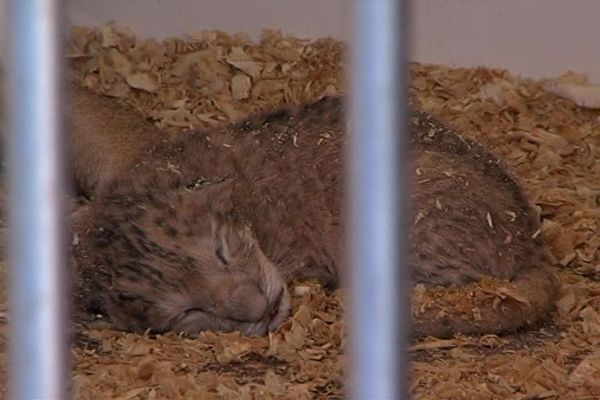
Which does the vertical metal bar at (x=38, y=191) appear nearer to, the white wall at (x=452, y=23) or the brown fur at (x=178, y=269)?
the brown fur at (x=178, y=269)

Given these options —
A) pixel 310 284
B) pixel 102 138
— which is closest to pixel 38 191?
pixel 310 284

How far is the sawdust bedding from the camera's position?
108 inches

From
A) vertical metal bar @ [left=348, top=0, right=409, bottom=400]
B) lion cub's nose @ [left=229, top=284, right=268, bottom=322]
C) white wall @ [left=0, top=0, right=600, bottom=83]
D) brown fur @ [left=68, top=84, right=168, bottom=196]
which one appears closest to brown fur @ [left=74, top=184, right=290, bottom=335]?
lion cub's nose @ [left=229, top=284, right=268, bottom=322]

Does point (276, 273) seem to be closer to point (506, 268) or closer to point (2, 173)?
point (506, 268)

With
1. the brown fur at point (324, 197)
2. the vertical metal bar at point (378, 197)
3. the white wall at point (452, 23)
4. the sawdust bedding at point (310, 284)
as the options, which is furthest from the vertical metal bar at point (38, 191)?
the white wall at point (452, 23)

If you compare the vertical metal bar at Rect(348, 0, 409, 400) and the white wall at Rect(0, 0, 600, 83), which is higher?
the white wall at Rect(0, 0, 600, 83)

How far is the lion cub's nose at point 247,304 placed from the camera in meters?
3.05

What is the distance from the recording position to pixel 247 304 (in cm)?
306

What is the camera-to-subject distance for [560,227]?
3719 mm

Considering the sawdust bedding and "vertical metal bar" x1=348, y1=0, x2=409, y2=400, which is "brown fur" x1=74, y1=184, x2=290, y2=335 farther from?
"vertical metal bar" x1=348, y1=0, x2=409, y2=400

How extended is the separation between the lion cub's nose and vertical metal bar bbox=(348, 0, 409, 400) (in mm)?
1932

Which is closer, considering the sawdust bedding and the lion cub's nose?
the sawdust bedding

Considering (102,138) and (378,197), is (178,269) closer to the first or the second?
(102,138)

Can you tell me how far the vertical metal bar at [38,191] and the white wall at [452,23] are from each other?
3.41 meters
